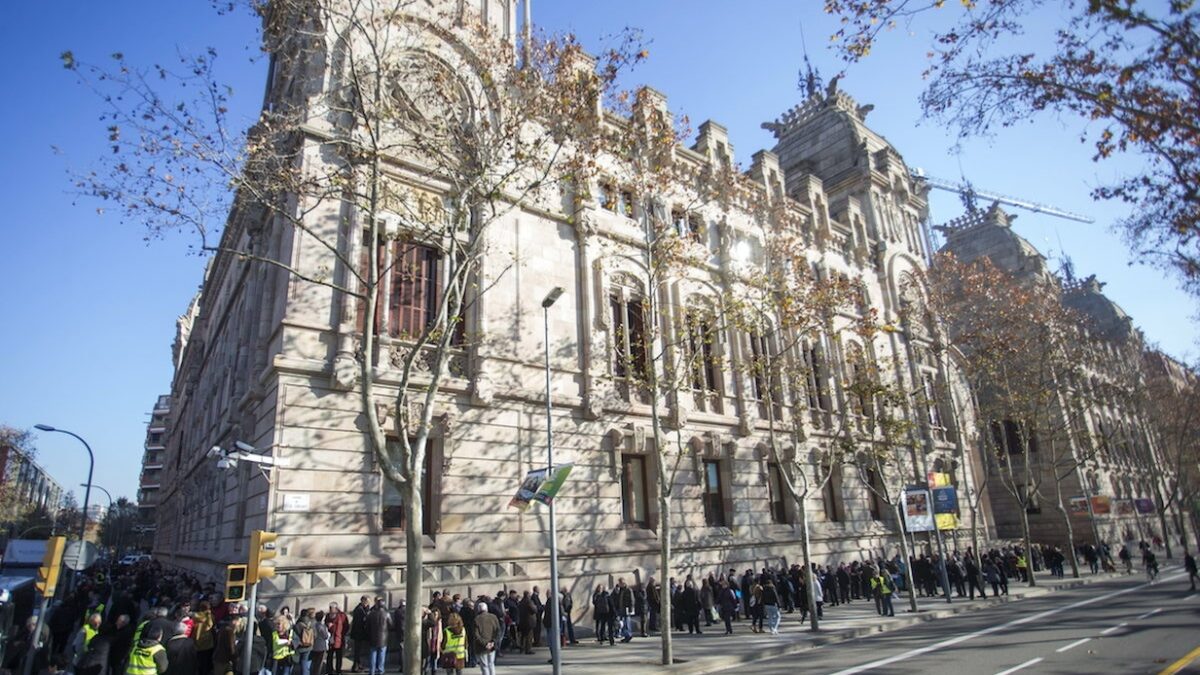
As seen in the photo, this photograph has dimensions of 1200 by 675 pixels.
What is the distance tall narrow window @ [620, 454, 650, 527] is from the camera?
2194 cm

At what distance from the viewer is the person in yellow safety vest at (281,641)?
479 inches

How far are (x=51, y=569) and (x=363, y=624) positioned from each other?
18.7ft

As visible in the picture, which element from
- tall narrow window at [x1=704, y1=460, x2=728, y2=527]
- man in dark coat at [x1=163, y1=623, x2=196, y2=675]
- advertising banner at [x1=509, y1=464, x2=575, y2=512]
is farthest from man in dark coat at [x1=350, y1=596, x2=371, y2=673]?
tall narrow window at [x1=704, y1=460, x2=728, y2=527]

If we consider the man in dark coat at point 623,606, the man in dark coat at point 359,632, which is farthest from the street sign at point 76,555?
the man in dark coat at point 623,606

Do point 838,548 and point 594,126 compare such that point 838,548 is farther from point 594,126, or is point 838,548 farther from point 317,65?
point 317,65

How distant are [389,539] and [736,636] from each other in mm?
10501

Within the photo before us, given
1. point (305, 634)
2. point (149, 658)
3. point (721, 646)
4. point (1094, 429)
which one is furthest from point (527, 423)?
point (1094, 429)

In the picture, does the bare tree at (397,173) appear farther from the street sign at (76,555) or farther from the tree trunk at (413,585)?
A: the street sign at (76,555)

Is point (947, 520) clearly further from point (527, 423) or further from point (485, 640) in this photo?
point (485, 640)

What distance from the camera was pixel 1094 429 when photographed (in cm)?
5291

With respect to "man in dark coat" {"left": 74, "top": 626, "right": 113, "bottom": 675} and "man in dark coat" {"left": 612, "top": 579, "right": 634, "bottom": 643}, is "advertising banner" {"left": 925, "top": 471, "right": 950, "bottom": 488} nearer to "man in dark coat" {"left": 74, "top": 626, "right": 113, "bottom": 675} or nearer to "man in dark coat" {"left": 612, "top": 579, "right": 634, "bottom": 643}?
"man in dark coat" {"left": 612, "top": 579, "right": 634, "bottom": 643}

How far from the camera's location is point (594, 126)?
17266mm

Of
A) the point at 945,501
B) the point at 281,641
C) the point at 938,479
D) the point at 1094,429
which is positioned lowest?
the point at 281,641

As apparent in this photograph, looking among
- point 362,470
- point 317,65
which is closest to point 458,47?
point 317,65
